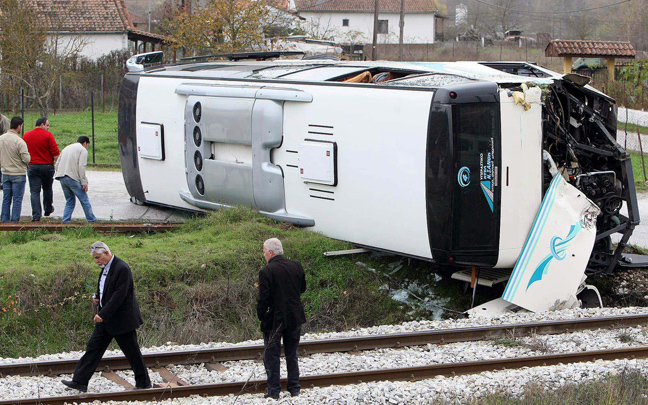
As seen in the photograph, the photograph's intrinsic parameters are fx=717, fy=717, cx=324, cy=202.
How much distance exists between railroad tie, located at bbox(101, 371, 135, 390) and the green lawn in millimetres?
12686

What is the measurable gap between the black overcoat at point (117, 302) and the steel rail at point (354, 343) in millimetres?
989

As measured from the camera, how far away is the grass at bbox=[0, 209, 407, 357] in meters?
9.32

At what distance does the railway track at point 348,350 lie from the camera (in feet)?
22.4

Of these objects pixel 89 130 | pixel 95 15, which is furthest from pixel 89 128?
pixel 95 15

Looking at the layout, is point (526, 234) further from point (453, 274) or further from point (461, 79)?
point (461, 79)

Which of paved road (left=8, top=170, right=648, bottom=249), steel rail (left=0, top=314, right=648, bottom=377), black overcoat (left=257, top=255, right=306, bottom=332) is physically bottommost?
steel rail (left=0, top=314, right=648, bottom=377)

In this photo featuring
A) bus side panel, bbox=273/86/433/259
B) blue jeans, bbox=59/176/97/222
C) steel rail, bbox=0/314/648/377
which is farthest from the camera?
blue jeans, bbox=59/176/97/222

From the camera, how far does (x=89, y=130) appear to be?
23156mm

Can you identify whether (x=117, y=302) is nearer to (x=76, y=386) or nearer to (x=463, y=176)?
(x=76, y=386)

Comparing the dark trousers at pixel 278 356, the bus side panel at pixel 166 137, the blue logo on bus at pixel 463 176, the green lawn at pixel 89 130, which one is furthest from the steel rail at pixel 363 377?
the green lawn at pixel 89 130

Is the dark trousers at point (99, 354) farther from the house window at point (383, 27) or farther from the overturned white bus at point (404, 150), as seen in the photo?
the house window at point (383, 27)

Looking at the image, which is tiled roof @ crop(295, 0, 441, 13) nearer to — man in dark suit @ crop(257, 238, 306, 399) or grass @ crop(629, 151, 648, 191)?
grass @ crop(629, 151, 648, 191)

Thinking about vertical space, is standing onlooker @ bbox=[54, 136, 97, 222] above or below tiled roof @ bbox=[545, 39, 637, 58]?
below

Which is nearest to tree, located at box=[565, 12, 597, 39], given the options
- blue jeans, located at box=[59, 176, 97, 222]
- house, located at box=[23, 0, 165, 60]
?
house, located at box=[23, 0, 165, 60]
